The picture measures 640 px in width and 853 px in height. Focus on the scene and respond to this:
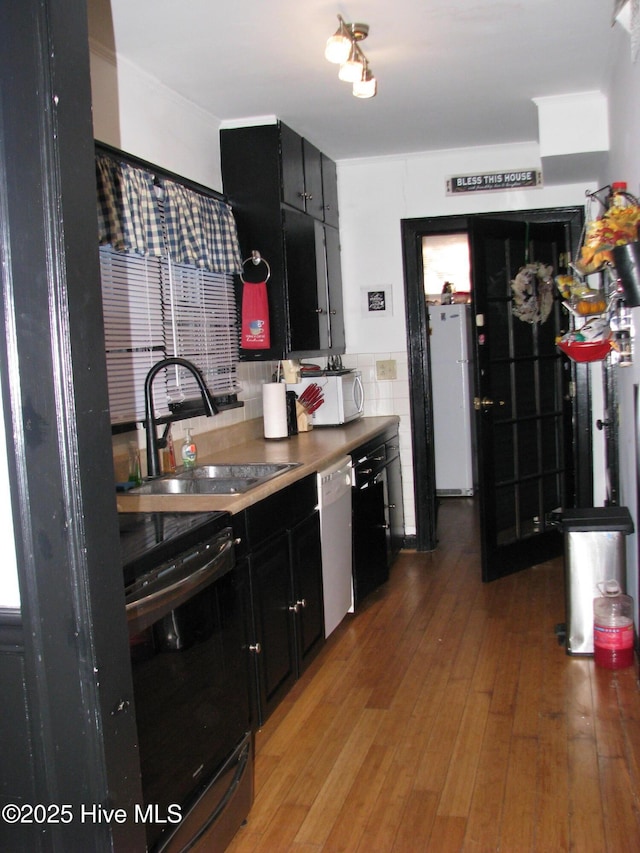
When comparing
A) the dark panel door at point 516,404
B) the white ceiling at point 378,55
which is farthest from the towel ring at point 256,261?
the dark panel door at point 516,404

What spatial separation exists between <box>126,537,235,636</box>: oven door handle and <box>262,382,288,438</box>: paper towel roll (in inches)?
77.2

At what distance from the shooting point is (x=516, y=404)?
4.89 m

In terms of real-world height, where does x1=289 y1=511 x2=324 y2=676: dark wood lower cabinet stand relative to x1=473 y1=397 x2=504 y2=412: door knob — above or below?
below

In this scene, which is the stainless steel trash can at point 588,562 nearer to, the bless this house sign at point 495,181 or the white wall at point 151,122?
the white wall at point 151,122

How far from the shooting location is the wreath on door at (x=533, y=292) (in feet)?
16.0

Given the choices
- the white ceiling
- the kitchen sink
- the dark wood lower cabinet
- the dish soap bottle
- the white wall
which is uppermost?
the white ceiling

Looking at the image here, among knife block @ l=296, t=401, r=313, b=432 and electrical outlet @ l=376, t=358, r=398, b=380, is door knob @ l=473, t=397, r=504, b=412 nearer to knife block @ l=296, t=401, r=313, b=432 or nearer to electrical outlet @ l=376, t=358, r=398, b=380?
electrical outlet @ l=376, t=358, r=398, b=380

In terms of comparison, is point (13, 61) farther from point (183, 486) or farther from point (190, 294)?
point (190, 294)

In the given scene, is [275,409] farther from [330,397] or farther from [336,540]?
[336,540]

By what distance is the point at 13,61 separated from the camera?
3.95 feet

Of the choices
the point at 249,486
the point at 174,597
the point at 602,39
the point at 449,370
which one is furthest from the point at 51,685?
the point at 449,370

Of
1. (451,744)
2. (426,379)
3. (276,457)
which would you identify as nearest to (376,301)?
(426,379)

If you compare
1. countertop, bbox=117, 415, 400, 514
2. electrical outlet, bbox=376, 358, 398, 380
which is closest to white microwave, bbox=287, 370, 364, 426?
countertop, bbox=117, 415, 400, 514

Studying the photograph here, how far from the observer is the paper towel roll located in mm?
4332
